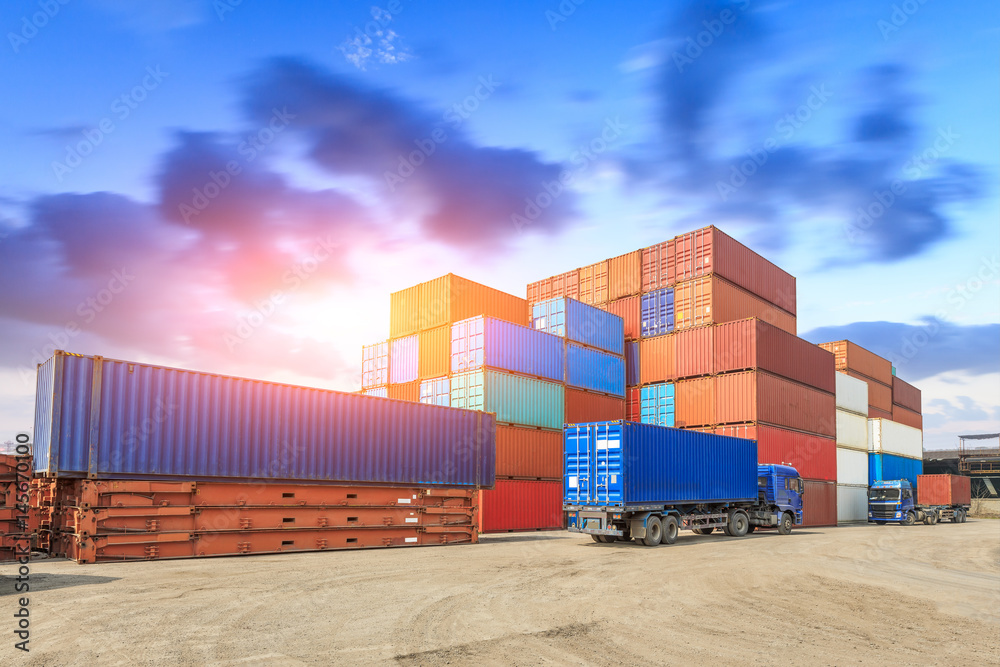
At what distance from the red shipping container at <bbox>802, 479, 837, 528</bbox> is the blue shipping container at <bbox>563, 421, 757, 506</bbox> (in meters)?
14.7

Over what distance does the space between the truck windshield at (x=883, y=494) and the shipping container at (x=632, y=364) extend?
1782 cm

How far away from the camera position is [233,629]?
29.1 feet

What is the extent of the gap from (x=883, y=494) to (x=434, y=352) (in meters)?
30.4

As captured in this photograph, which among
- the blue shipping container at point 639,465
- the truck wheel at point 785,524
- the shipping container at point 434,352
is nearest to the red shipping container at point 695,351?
the truck wheel at point 785,524

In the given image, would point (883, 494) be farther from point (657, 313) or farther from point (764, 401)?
point (657, 313)

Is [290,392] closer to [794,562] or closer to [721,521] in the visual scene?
[794,562]

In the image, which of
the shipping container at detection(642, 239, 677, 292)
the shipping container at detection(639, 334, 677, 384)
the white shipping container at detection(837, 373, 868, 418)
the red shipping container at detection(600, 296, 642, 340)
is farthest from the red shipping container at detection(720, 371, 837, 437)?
the white shipping container at detection(837, 373, 868, 418)

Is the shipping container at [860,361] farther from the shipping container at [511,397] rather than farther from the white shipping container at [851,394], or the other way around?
the shipping container at [511,397]

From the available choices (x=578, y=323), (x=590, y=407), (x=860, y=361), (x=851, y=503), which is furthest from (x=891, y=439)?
(x=578, y=323)

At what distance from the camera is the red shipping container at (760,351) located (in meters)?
34.8

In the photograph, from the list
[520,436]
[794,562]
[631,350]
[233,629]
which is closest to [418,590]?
[233,629]

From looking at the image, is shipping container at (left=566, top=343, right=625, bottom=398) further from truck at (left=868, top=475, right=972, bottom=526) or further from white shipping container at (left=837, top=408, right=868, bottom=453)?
truck at (left=868, top=475, right=972, bottom=526)

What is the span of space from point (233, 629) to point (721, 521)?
22232mm

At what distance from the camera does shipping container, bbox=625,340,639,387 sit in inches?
1564
